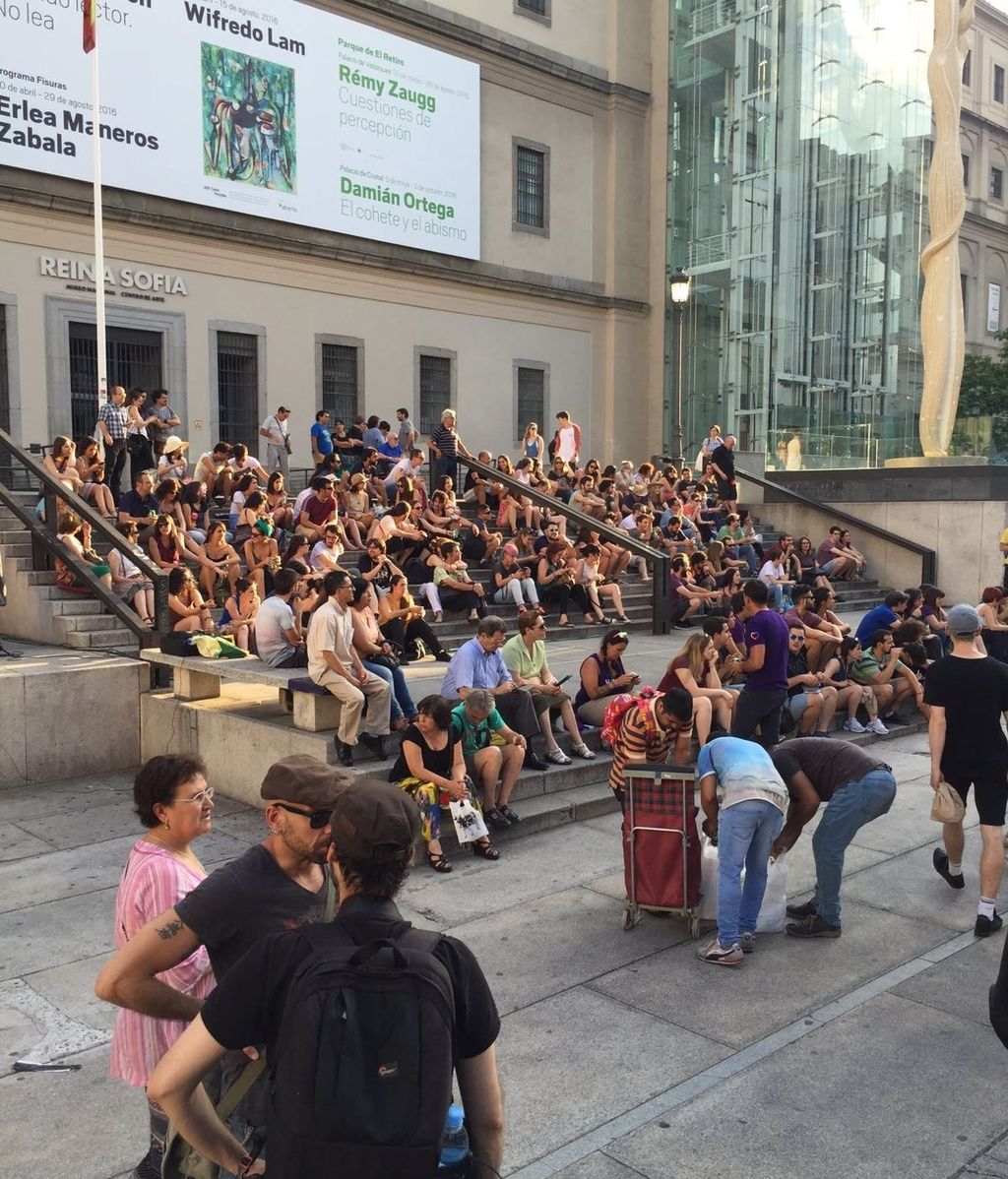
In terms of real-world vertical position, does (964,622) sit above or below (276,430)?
below

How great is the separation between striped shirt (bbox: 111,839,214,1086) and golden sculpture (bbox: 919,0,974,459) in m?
21.2

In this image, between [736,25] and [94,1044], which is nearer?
[94,1044]

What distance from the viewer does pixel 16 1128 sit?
13.7 ft

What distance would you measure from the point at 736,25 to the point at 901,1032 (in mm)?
29938

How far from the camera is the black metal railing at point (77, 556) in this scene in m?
10.4

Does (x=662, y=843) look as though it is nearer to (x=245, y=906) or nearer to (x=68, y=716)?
(x=245, y=906)

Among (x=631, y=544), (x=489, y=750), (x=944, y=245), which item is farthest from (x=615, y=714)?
(x=944, y=245)

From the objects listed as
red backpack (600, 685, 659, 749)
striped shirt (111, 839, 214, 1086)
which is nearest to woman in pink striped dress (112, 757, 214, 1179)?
striped shirt (111, 839, 214, 1086)

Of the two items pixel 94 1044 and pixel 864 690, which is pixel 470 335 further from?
pixel 94 1044

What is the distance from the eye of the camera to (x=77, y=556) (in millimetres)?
11523

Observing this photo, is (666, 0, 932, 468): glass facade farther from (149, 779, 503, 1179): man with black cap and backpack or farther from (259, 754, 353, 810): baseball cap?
(149, 779, 503, 1179): man with black cap and backpack

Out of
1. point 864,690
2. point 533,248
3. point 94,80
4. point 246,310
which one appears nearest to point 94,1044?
point 864,690

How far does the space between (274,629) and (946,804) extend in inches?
209

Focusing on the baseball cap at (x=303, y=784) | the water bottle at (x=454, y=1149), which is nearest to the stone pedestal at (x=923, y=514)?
the baseball cap at (x=303, y=784)
